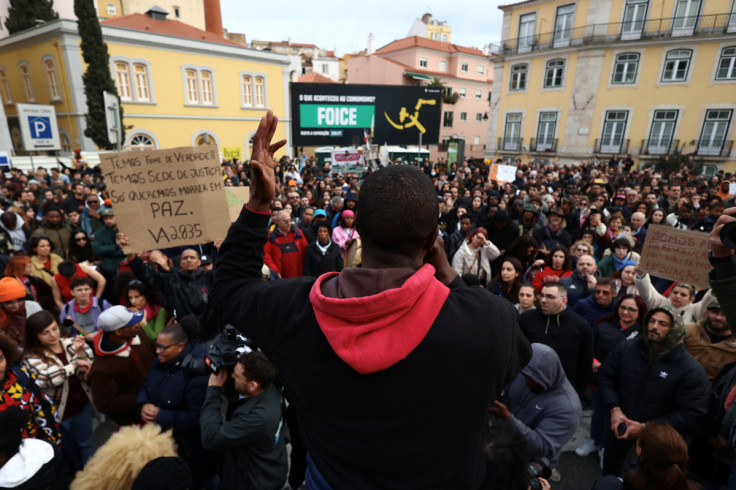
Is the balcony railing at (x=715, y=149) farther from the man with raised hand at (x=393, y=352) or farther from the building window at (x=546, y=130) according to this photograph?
the man with raised hand at (x=393, y=352)

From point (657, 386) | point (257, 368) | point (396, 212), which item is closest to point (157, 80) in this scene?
point (257, 368)

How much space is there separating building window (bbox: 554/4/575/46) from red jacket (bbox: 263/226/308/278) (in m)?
27.4

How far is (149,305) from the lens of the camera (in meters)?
4.12

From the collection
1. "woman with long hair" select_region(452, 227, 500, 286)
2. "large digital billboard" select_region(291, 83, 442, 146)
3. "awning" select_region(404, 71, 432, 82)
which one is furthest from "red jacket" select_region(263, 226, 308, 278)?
"awning" select_region(404, 71, 432, 82)

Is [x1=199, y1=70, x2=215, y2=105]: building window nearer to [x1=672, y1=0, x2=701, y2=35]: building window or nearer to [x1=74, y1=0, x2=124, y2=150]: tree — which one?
[x1=74, y1=0, x2=124, y2=150]: tree

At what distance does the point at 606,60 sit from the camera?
2473cm

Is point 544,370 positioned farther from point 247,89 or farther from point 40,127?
point 247,89

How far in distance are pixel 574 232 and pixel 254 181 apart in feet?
23.8

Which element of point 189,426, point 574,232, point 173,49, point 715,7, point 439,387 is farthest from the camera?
point 173,49

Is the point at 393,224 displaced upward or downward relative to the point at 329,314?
upward

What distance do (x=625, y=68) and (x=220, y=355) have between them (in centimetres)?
2987

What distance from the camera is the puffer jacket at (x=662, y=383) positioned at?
293 cm

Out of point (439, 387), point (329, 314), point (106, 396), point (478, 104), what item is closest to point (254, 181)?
point (329, 314)

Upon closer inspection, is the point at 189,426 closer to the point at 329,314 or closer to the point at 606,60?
the point at 329,314
